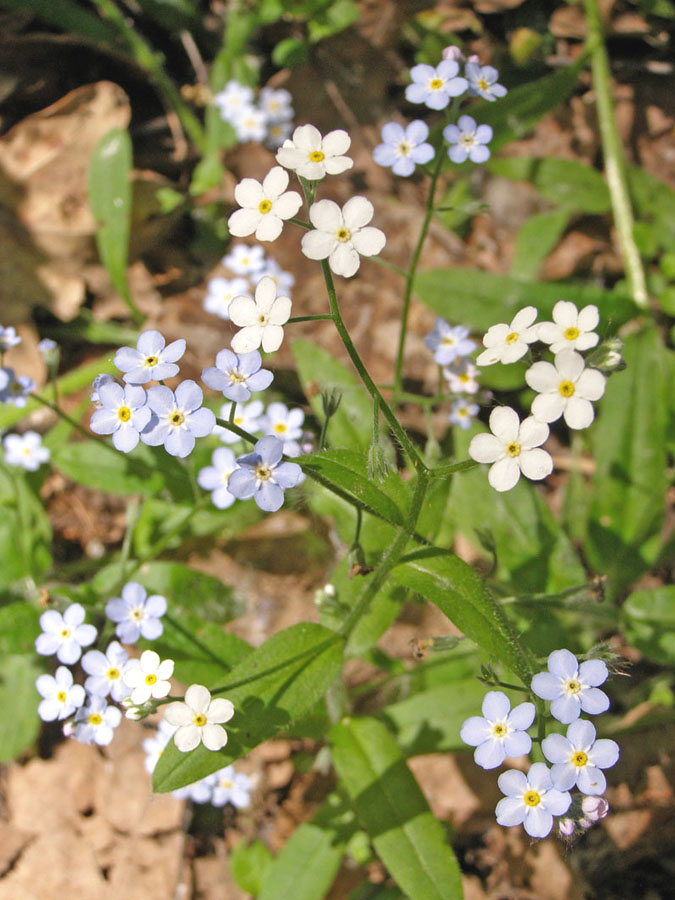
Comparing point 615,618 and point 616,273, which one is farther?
point 616,273

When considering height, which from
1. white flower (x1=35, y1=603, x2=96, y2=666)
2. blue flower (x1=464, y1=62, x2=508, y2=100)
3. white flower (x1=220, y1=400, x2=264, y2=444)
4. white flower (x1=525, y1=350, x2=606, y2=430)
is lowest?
white flower (x1=35, y1=603, x2=96, y2=666)

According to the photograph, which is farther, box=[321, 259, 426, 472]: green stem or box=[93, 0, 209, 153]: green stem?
box=[93, 0, 209, 153]: green stem

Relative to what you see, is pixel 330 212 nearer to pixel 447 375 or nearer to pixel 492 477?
pixel 492 477

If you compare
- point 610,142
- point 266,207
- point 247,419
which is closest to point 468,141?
point 266,207

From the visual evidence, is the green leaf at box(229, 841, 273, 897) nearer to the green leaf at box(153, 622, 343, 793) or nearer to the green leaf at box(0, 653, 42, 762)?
the green leaf at box(0, 653, 42, 762)

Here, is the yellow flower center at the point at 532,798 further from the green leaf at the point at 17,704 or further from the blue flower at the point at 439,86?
the green leaf at the point at 17,704

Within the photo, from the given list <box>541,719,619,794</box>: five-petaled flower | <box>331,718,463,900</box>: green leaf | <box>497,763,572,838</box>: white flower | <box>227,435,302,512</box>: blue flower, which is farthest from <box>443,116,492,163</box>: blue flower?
<box>331,718,463,900</box>: green leaf

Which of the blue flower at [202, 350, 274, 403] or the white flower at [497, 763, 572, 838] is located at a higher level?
the blue flower at [202, 350, 274, 403]

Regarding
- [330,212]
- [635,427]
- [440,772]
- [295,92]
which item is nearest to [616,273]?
[635,427]
